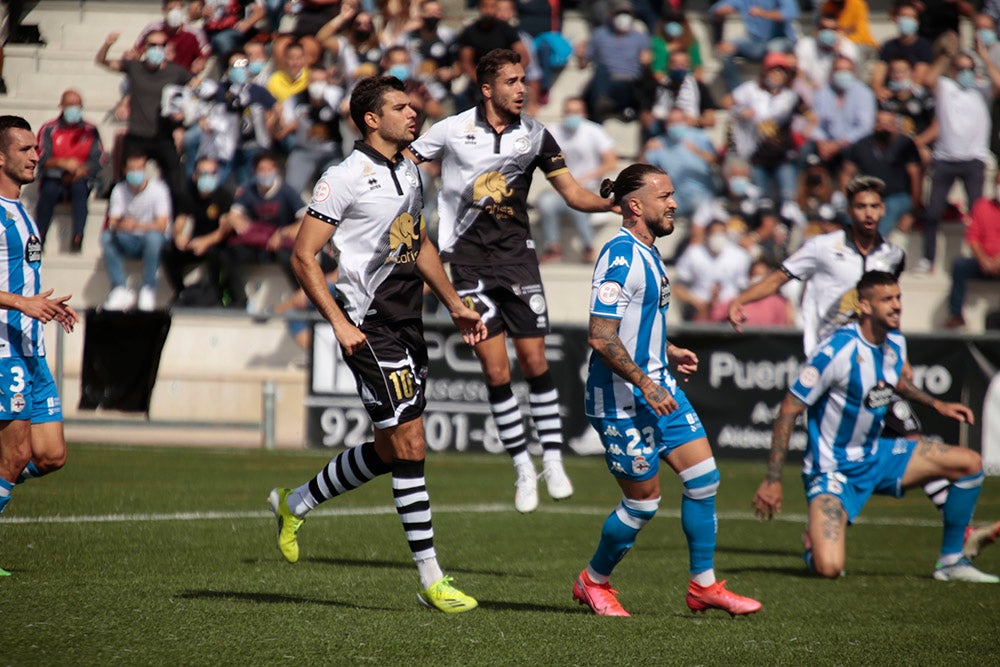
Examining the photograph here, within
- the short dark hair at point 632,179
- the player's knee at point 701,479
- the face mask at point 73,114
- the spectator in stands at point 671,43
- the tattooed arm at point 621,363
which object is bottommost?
the player's knee at point 701,479

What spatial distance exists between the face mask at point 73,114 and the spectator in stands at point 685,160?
731 centimetres

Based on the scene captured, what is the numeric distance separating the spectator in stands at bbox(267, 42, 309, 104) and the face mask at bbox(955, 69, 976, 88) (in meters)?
8.67

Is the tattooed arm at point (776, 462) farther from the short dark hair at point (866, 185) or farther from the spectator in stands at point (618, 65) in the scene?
the spectator in stands at point (618, 65)

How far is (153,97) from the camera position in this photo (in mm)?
19203

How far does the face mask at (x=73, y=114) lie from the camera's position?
57.5 ft

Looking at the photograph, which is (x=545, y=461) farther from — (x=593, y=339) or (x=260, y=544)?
(x=593, y=339)

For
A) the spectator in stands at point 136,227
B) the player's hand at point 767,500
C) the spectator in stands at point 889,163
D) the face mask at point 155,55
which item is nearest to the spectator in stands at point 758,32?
the spectator in stands at point 889,163

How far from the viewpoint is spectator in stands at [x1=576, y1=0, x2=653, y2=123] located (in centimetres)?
1916

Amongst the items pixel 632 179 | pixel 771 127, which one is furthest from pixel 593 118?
pixel 632 179

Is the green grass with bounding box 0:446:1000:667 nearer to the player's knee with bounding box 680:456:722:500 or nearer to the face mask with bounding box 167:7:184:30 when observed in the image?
the player's knee with bounding box 680:456:722:500

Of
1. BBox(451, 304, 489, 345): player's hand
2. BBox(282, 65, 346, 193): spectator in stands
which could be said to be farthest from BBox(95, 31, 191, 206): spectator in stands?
BBox(451, 304, 489, 345): player's hand

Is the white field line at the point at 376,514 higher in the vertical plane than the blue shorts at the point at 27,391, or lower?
lower

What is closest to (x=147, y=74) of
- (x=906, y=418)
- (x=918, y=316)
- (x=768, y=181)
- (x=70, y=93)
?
(x=70, y=93)

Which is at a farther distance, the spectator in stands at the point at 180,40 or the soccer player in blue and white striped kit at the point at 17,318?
the spectator in stands at the point at 180,40
